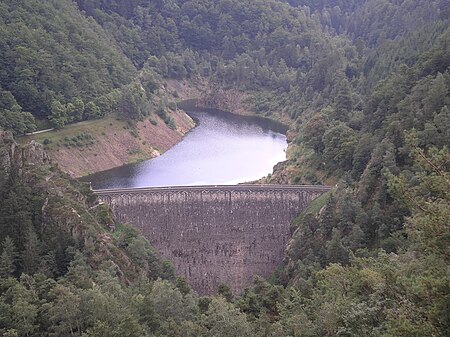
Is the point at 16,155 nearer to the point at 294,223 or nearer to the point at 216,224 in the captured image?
the point at 216,224

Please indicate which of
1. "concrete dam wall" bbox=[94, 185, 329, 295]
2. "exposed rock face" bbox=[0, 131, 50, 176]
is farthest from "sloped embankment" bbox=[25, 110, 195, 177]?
"exposed rock face" bbox=[0, 131, 50, 176]

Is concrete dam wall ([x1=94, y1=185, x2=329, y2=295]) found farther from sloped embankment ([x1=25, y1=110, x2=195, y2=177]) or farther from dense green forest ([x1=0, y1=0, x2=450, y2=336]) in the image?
sloped embankment ([x1=25, y1=110, x2=195, y2=177])

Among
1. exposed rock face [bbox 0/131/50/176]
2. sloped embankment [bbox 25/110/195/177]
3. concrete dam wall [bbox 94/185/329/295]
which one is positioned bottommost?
concrete dam wall [bbox 94/185/329/295]

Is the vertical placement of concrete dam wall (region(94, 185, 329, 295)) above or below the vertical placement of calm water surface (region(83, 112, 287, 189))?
below

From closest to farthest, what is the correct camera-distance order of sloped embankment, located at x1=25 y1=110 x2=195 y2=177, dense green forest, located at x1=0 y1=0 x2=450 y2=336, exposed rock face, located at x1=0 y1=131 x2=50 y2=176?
dense green forest, located at x1=0 y1=0 x2=450 y2=336, exposed rock face, located at x1=0 y1=131 x2=50 y2=176, sloped embankment, located at x1=25 y1=110 x2=195 y2=177

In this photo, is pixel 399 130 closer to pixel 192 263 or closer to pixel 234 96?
pixel 192 263

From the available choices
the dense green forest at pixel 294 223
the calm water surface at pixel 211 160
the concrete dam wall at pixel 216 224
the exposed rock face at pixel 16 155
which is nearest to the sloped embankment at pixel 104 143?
the calm water surface at pixel 211 160

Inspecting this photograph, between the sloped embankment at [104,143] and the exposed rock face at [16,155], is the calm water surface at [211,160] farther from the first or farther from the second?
the exposed rock face at [16,155]
